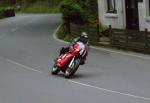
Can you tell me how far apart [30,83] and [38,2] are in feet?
249

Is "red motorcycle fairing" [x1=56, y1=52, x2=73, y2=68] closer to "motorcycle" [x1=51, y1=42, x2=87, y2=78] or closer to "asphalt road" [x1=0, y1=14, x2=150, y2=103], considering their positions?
"motorcycle" [x1=51, y1=42, x2=87, y2=78]

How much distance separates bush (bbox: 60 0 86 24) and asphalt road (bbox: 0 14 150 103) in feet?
21.5

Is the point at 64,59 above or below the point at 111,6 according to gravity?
below

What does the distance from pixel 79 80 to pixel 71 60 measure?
38.4 inches

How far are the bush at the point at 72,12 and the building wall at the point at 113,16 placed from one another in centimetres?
122

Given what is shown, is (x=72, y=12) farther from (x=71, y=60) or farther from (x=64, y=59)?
(x=71, y=60)

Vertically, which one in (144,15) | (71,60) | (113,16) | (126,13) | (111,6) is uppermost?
(111,6)

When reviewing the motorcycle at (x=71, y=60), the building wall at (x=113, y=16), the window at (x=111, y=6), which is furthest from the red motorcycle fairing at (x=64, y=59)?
the window at (x=111, y=6)

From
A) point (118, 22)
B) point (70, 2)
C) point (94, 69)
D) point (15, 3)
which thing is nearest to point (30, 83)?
point (94, 69)

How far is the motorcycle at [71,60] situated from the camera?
18016 millimetres

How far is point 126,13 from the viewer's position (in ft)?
103

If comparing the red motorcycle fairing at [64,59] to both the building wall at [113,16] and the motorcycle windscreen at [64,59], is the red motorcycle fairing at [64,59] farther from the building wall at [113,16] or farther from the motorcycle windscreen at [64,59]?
the building wall at [113,16]

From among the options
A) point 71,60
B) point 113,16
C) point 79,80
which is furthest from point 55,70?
point 113,16

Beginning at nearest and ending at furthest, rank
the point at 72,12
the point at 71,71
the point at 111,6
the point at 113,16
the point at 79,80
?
1. the point at 79,80
2. the point at 71,71
3. the point at 113,16
4. the point at 111,6
5. the point at 72,12
